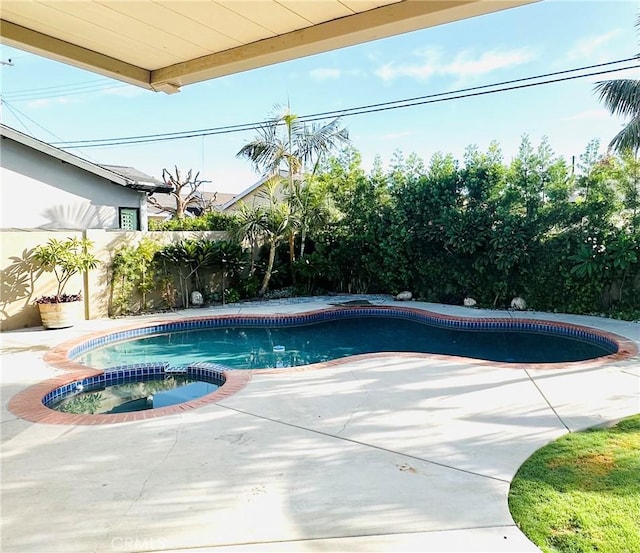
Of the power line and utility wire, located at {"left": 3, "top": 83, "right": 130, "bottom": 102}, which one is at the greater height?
utility wire, located at {"left": 3, "top": 83, "right": 130, "bottom": 102}

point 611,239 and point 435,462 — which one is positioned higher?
point 611,239

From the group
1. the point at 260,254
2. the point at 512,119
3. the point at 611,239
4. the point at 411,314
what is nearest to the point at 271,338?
the point at 411,314

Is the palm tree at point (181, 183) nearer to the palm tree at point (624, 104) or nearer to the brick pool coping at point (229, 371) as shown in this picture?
the brick pool coping at point (229, 371)

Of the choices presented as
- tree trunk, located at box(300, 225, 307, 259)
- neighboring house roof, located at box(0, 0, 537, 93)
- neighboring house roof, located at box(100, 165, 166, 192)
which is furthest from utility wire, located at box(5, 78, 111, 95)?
neighboring house roof, located at box(0, 0, 537, 93)

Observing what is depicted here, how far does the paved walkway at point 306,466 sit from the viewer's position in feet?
8.93

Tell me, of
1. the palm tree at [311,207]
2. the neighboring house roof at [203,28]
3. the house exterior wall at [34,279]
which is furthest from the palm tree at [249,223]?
the neighboring house roof at [203,28]

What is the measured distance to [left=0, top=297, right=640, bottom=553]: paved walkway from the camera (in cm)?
272

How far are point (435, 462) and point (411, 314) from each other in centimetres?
786

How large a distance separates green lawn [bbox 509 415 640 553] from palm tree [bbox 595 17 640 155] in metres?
13.8

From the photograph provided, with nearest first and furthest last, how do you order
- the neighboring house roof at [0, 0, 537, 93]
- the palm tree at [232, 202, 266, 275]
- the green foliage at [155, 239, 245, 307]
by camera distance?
the neighboring house roof at [0, 0, 537, 93] < the green foliage at [155, 239, 245, 307] < the palm tree at [232, 202, 266, 275]

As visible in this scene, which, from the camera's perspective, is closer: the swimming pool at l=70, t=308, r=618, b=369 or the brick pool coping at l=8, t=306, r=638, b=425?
the brick pool coping at l=8, t=306, r=638, b=425

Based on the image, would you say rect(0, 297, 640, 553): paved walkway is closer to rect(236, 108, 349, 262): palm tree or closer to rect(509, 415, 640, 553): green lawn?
rect(509, 415, 640, 553): green lawn

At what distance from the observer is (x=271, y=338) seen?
32.5 ft

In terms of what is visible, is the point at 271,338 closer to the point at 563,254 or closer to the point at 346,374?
the point at 346,374
